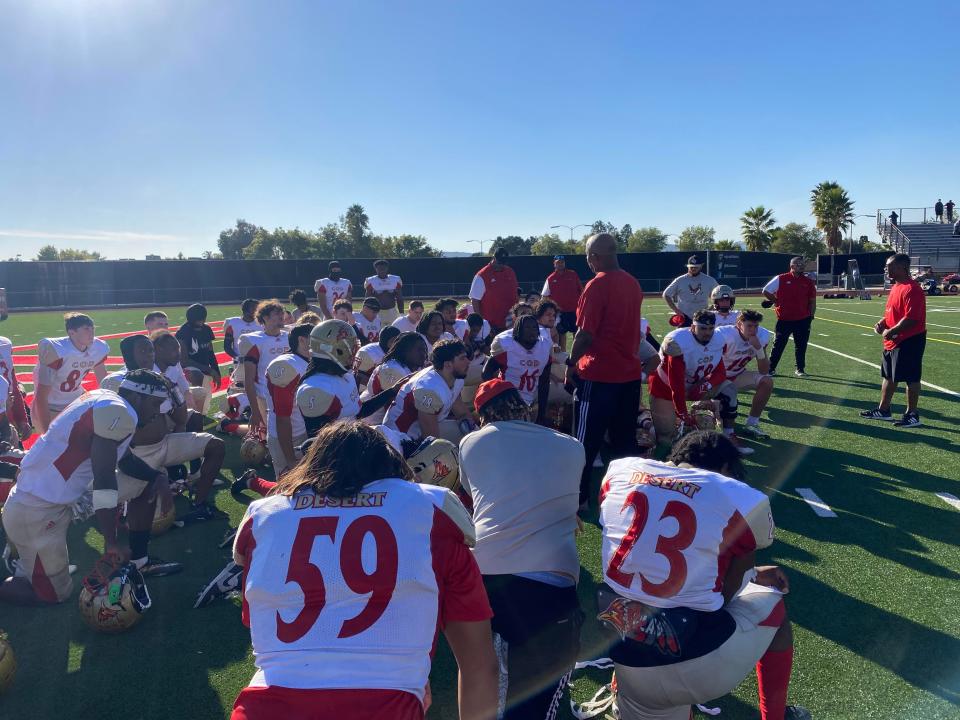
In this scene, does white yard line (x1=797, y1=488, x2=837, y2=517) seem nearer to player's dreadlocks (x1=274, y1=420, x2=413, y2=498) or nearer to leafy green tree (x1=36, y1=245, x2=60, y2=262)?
player's dreadlocks (x1=274, y1=420, x2=413, y2=498)

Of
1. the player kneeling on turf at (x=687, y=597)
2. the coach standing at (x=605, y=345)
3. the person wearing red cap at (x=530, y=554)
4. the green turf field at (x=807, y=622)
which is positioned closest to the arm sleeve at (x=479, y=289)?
the coach standing at (x=605, y=345)

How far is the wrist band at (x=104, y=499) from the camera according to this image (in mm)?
3957

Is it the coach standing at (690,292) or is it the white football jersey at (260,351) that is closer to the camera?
the white football jersey at (260,351)

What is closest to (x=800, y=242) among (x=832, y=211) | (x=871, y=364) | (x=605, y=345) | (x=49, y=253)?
(x=832, y=211)

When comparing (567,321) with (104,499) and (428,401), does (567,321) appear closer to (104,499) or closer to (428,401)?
(428,401)

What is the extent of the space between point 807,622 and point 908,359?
5398 mm

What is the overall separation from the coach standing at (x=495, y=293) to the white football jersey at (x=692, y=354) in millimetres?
2836

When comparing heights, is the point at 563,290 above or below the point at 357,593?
above

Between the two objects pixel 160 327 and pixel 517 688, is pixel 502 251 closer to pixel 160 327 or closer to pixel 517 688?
pixel 160 327

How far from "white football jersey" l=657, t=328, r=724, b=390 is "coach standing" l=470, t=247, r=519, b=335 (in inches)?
112

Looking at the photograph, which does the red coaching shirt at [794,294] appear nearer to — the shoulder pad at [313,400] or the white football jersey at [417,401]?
the white football jersey at [417,401]

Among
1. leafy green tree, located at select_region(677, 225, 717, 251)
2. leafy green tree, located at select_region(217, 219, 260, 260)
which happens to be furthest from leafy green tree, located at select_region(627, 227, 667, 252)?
leafy green tree, located at select_region(217, 219, 260, 260)

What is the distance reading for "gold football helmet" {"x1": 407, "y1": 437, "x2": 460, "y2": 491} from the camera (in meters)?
4.33

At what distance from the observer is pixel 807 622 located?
3666 mm
